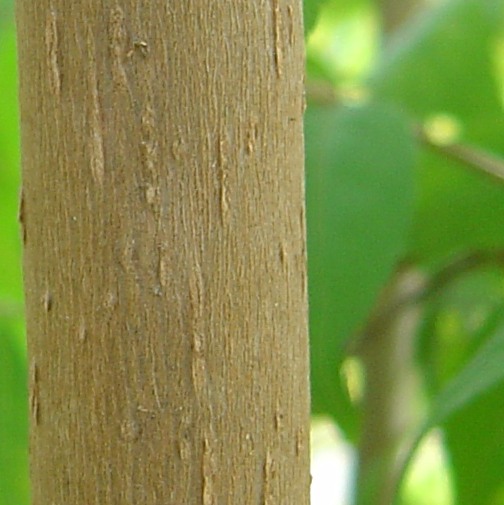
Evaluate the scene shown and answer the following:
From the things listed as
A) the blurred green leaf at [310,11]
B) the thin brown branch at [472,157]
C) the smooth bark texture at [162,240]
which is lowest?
the smooth bark texture at [162,240]

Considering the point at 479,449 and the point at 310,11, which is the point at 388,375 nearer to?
the point at 479,449

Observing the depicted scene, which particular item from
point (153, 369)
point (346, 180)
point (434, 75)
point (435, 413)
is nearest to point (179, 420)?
point (153, 369)

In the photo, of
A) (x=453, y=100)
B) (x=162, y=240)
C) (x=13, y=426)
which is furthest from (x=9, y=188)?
(x=162, y=240)

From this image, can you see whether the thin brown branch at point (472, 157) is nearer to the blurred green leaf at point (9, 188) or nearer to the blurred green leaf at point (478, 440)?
the blurred green leaf at point (478, 440)

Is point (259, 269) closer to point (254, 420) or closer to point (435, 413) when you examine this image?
point (254, 420)

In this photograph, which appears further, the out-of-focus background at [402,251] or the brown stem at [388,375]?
the brown stem at [388,375]

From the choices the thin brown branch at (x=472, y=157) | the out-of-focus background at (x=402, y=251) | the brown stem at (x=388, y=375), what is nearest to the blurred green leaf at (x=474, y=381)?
the out-of-focus background at (x=402, y=251)

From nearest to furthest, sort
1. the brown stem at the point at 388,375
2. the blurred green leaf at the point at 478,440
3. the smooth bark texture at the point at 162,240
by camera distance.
→ the smooth bark texture at the point at 162,240 → the blurred green leaf at the point at 478,440 → the brown stem at the point at 388,375

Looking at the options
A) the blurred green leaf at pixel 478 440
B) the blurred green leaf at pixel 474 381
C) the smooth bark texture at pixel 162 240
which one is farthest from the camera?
the blurred green leaf at pixel 478 440
